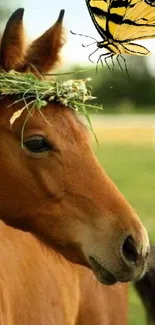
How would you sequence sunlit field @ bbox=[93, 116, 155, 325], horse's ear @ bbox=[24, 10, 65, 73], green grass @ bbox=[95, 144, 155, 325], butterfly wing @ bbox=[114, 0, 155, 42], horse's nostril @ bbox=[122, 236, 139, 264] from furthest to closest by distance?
sunlit field @ bbox=[93, 116, 155, 325] < green grass @ bbox=[95, 144, 155, 325] < horse's ear @ bbox=[24, 10, 65, 73] < horse's nostril @ bbox=[122, 236, 139, 264] < butterfly wing @ bbox=[114, 0, 155, 42]

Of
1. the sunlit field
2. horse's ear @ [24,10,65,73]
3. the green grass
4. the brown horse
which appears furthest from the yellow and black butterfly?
the green grass

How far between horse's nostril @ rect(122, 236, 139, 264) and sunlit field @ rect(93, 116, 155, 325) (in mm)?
1437

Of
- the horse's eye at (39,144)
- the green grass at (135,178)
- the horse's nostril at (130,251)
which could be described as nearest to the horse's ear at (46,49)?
the horse's eye at (39,144)

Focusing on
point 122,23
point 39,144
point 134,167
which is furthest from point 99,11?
point 134,167

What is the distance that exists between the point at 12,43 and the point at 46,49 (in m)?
0.16

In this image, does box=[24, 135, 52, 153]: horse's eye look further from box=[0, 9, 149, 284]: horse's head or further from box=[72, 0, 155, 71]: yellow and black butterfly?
box=[72, 0, 155, 71]: yellow and black butterfly

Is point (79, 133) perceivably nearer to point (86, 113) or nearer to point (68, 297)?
point (86, 113)

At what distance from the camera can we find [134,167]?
17.3 m

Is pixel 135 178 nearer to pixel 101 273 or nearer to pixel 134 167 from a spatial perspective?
pixel 134 167

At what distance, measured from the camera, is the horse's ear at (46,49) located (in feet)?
9.15

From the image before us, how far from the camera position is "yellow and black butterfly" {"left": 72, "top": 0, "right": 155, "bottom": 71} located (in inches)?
76.0

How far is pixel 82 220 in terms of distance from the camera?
2.60m

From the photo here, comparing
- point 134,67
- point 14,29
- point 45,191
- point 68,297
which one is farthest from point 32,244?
point 134,67

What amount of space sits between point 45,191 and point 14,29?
1.96 ft
